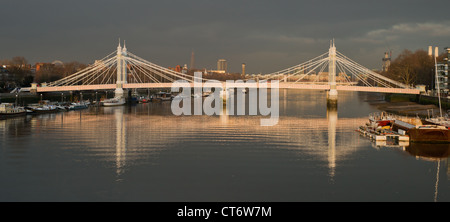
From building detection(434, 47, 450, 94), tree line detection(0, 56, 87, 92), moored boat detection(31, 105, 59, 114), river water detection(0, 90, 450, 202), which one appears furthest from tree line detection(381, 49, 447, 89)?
tree line detection(0, 56, 87, 92)

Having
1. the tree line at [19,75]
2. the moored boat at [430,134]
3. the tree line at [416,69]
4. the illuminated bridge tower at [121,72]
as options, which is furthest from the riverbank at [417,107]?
the tree line at [19,75]

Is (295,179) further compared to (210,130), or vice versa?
(210,130)

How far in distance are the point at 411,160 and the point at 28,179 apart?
49.9ft

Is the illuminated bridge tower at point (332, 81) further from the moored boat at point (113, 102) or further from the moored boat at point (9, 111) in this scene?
the moored boat at point (9, 111)

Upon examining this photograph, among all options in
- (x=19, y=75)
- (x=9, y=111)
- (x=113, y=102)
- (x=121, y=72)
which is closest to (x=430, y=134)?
(x=9, y=111)

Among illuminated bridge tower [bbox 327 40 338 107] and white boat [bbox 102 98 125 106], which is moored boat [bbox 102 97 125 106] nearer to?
white boat [bbox 102 98 125 106]

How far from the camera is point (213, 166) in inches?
742

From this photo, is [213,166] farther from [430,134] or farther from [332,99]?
[332,99]

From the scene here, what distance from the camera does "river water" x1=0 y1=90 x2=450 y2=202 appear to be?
48.8ft
